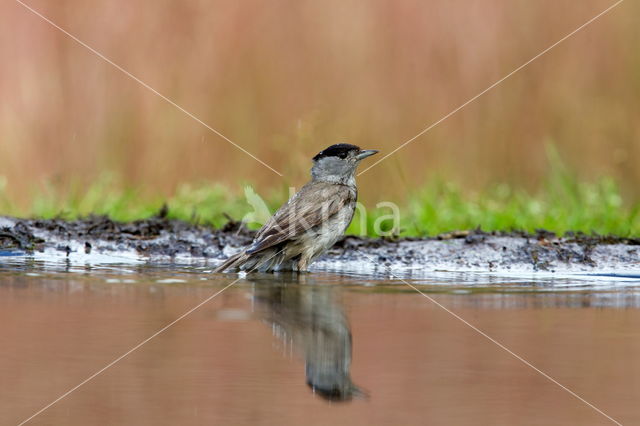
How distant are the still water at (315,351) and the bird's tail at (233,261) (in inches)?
13.8

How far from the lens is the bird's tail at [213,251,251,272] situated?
7.57 metres

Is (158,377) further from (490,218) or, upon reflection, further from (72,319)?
(490,218)

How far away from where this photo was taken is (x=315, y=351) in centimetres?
441

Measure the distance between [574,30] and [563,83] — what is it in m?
0.77

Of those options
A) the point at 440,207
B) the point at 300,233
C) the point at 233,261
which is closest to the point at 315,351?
the point at 233,261

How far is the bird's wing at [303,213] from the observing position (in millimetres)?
7711

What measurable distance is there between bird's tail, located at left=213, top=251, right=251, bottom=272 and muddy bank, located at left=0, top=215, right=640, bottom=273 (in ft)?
3.12

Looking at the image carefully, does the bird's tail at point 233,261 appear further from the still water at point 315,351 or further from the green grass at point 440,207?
the green grass at point 440,207

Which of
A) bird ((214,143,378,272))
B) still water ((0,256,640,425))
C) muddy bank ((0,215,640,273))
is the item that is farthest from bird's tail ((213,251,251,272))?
muddy bank ((0,215,640,273))

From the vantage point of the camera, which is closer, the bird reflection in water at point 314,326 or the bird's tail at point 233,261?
the bird reflection in water at point 314,326
